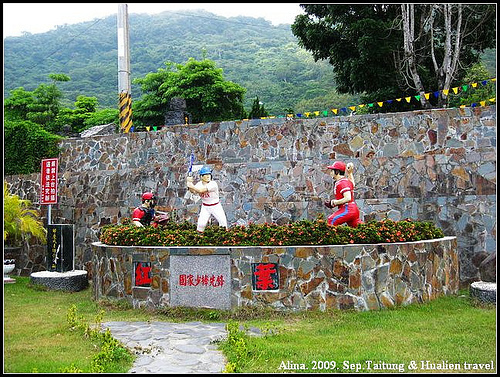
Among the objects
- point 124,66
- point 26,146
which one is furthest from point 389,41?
point 26,146

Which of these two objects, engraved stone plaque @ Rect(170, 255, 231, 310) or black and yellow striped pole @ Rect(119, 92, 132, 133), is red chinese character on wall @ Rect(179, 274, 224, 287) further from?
black and yellow striped pole @ Rect(119, 92, 132, 133)

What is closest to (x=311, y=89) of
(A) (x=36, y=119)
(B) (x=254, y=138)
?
(A) (x=36, y=119)

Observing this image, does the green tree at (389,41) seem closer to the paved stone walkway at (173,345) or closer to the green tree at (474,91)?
the green tree at (474,91)

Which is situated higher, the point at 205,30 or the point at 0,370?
the point at 205,30

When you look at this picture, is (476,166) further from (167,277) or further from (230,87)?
(230,87)

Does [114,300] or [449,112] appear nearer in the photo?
[114,300]

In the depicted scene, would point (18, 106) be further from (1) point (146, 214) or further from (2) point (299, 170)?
(2) point (299, 170)

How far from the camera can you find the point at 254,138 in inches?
571

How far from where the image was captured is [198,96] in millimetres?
26484

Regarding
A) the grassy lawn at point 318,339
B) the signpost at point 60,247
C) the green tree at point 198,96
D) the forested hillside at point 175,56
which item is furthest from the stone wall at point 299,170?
the forested hillside at point 175,56

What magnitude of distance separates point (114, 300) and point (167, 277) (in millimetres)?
1484

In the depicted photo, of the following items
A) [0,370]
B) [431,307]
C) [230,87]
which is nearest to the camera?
[0,370]

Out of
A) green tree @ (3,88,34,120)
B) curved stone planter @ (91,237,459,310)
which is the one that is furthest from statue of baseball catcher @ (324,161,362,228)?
green tree @ (3,88,34,120)

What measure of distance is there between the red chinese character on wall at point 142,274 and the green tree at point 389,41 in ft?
35.0
